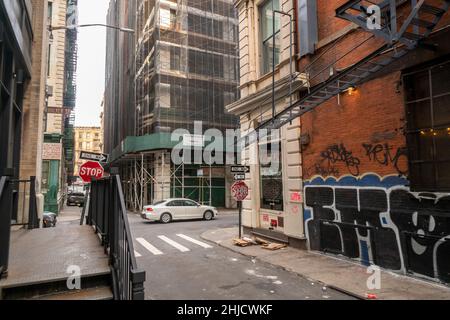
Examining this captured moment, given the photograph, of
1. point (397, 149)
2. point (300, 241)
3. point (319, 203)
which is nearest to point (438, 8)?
point (397, 149)

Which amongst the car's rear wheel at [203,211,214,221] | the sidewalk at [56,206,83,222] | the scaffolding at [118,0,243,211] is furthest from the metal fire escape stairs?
the scaffolding at [118,0,243,211]

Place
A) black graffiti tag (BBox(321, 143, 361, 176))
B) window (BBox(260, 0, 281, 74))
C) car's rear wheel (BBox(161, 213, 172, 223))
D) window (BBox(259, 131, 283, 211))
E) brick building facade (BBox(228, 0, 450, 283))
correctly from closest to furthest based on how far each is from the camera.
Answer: brick building facade (BBox(228, 0, 450, 283)) < black graffiti tag (BBox(321, 143, 361, 176)) < window (BBox(259, 131, 283, 211)) < window (BBox(260, 0, 281, 74)) < car's rear wheel (BBox(161, 213, 172, 223))

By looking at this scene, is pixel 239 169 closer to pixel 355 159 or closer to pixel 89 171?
pixel 355 159

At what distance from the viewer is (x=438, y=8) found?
21.5 ft

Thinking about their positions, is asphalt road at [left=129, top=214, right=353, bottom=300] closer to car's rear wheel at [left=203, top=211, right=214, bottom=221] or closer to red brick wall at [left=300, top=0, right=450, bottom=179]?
red brick wall at [left=300, top=0, right=450, bottom=179]

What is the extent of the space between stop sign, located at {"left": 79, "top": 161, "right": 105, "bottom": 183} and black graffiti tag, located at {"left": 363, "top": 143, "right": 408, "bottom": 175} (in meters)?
7.74

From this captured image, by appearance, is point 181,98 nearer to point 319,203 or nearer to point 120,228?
point 319,203

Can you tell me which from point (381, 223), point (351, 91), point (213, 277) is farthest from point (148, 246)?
point (351, 91)

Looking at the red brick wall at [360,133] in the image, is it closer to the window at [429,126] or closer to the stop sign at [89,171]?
the window at [429,126]

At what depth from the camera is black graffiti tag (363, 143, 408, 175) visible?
768 centimetres

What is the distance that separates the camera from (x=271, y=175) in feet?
41.7

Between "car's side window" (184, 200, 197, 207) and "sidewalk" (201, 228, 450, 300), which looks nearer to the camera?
"sidewalk" (201, 228, 450, 300)

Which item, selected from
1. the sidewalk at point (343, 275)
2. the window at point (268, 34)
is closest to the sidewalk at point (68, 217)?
the sidewalk at point (343, 275)

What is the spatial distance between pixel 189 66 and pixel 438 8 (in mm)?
23576
